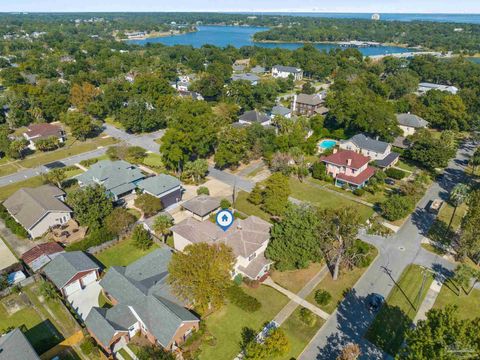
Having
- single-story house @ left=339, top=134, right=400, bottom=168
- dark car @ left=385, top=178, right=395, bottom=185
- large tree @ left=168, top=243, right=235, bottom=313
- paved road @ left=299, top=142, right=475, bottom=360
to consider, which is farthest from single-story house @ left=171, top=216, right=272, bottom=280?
single-story house @ left=339, top=134, right=400, bottom=168

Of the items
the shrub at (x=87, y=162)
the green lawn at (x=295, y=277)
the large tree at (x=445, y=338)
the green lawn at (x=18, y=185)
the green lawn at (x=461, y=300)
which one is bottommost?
the green lawn at (x=18, y=185)

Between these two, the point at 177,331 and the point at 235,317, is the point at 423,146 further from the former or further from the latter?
the point at 177,331

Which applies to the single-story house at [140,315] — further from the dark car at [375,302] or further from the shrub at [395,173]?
the shrub at [395,173]

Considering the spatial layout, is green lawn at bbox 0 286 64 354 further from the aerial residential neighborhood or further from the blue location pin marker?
the blue location pin marker

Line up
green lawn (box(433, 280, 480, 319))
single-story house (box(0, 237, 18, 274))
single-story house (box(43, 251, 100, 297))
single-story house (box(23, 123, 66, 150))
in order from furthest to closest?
single-story house (box(23, 123, 66, 150)), single-story house (box(0, 237, 18, 274)), single-story house (box(43, 251, 100, 297)), green lawn (box(433, 280, 480, 319))

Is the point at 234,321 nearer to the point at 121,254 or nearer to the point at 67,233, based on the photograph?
the point at 121,254

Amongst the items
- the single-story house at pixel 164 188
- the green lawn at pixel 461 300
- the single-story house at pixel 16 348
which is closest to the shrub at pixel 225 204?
the single-story house at pixel 164 188
